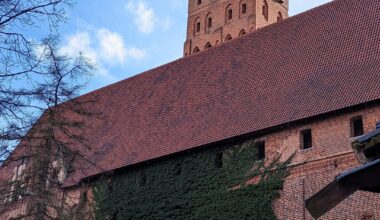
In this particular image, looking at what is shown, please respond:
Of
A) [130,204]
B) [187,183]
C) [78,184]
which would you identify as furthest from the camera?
[78,184]

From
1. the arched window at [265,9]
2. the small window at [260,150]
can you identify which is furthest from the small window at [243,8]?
the small window at [260,150]

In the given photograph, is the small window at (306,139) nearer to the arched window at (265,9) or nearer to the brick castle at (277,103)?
the brick castle at (277,103)

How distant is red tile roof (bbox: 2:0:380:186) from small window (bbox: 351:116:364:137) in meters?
0.39

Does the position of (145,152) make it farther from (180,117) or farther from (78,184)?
(78,184)

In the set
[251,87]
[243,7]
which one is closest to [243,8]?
[243,7]

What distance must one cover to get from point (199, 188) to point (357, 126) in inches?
186

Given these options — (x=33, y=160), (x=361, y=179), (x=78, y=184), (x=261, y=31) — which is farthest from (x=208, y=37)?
(x=361, y=179)

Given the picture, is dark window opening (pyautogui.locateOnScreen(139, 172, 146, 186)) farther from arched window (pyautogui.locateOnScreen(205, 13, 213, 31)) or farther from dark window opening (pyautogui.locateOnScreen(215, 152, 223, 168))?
arched window (pyautogui.locateOnScreen(205, 13, 213, 31))

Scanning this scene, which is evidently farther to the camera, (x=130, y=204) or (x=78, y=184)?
(x=78, y=184)

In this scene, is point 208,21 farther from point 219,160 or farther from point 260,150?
point 260,150

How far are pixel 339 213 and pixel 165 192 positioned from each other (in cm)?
559

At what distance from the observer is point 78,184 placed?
20719 millimetres

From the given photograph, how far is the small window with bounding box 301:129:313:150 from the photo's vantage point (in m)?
15.5

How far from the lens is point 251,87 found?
18594mm
